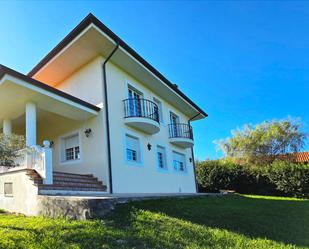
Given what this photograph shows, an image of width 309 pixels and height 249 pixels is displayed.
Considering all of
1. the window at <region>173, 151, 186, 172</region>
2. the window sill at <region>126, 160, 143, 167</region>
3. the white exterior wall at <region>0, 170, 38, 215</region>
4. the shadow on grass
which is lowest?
the shadow on grass

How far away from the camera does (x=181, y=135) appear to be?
59.9ft

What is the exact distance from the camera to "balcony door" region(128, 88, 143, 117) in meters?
13.4

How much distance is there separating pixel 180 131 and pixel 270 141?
19051 millimetres

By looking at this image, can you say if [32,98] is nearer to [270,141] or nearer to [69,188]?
[69,188]

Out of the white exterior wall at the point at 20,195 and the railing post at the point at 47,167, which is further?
the railing post at the point at 47,167

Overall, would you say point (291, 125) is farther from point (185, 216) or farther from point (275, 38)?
point (185, 216)

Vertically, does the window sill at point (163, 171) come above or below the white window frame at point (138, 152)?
below

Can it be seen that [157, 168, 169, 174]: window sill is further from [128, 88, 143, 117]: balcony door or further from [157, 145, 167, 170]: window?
[128, 88, 143, 117]: balcony door

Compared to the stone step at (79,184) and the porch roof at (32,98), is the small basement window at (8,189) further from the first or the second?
the porch roof at (32,98)

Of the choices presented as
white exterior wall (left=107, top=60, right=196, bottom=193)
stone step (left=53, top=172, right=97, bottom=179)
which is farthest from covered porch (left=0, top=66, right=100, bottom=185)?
white exterior wall (left=107, top=60, right=196, bottom=193)

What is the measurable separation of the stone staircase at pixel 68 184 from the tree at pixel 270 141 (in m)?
26.3

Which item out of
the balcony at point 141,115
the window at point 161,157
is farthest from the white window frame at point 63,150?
the window at point 161,157

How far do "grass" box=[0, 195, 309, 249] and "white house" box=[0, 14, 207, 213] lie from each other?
2486 mm

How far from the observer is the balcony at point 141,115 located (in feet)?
42.2
